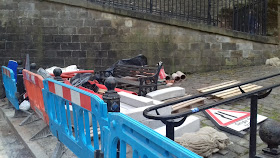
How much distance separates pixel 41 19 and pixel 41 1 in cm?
59

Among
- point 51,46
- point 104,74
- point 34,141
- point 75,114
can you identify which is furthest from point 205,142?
point 51,46

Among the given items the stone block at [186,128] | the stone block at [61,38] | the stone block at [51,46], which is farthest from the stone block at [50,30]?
the stone block at [186,128]

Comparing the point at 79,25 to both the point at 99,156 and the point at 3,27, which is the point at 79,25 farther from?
the point at 99,156

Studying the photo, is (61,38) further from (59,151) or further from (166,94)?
(59,151)

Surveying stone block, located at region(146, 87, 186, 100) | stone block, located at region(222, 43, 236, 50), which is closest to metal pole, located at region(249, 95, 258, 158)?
stone block, located at region(146, 87, 186, 100)

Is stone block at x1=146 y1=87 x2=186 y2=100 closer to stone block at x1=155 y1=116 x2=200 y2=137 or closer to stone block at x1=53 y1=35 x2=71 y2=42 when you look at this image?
stone block at x1=155 y1=116 x2=200 y2=137

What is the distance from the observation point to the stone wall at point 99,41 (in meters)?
9.52

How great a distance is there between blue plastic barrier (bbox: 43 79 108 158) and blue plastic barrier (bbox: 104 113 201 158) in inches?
8.9

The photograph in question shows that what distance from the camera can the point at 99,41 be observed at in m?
9.66

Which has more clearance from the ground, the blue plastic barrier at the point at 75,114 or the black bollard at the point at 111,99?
the black bollard at the point at 111,99

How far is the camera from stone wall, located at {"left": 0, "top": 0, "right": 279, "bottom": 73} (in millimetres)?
9523

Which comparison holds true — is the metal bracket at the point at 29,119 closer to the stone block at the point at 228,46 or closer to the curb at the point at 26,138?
the curb at the point at 26,138

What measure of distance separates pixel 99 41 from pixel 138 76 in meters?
2.94

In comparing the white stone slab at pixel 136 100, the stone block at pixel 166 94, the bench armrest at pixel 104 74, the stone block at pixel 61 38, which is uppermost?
the stone block at pixel 61 38
